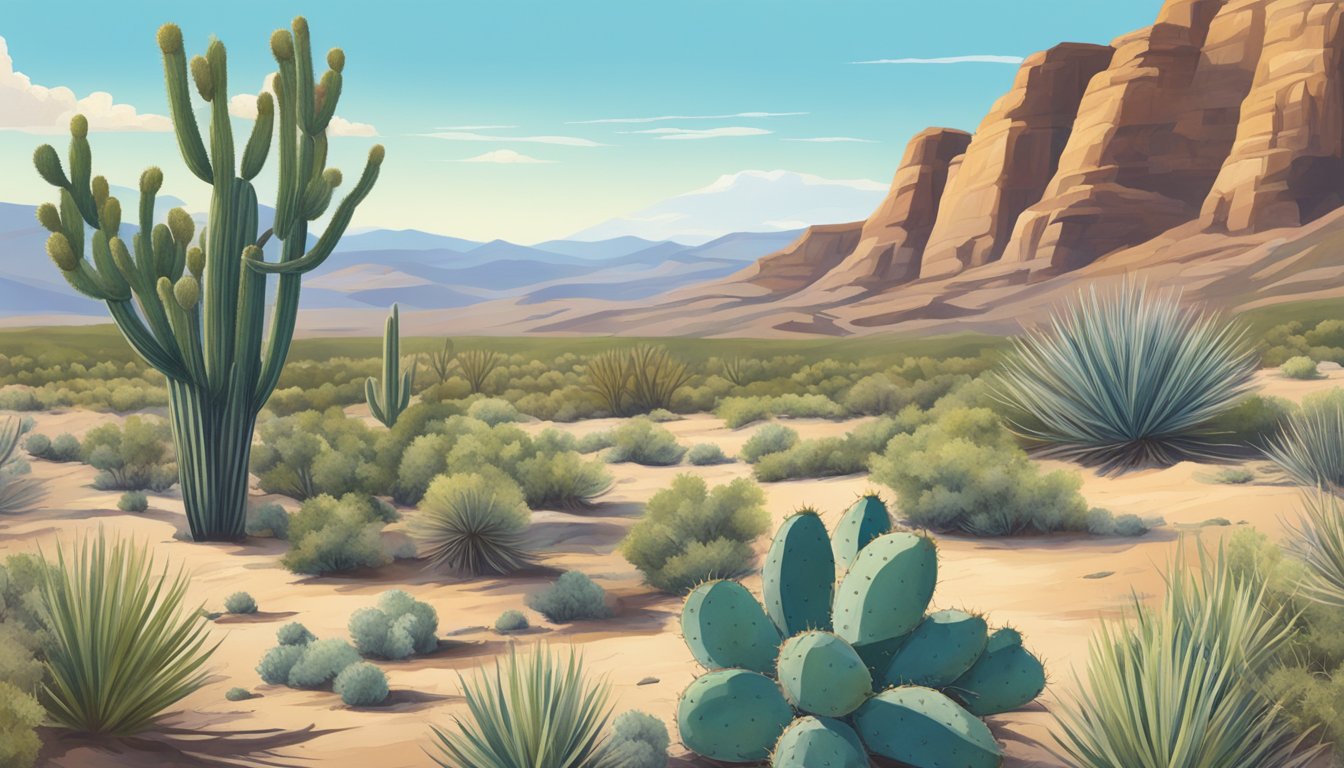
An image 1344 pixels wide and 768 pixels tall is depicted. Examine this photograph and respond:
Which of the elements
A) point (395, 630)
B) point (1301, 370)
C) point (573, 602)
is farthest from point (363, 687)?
point (1301, 370)

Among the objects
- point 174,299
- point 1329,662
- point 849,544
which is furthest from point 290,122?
point 1329,662

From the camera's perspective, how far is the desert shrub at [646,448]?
17.1 meters

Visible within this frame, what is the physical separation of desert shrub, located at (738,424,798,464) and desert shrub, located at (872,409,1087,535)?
4.42 m

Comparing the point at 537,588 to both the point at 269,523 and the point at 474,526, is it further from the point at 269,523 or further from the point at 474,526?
the point at 269,523

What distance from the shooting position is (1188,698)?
4695mm

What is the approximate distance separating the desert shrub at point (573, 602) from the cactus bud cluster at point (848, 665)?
3.25 m

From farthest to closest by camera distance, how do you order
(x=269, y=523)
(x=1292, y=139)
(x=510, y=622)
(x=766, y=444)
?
(x=1292, y=139) < (x=766, y=444) < (x=269, y=523) < (x=510, y=622)

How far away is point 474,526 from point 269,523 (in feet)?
9.40

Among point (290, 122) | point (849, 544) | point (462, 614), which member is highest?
→ point (290, 122)

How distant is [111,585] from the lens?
5.74 metres

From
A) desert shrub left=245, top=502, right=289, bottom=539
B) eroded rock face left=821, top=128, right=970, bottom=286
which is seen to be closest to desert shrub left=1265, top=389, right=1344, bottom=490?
desert shrub left=245, top=502, right=289, bottom=539

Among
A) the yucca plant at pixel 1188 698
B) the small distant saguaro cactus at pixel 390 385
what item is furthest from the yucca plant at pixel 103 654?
the small distant saguaro cactus at pixel 390 385

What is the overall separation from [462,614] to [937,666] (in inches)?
184

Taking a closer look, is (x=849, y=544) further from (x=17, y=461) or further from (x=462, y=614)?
(x=17, y=461)
